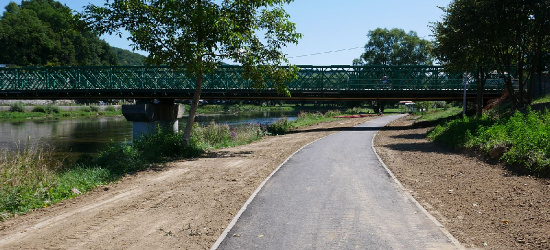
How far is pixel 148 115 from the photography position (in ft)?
109

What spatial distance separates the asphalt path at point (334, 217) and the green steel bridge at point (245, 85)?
24.1 m

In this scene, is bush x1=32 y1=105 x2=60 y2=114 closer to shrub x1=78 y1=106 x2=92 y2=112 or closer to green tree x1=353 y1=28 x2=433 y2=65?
shrub x1=78 y1=106 x2=92 y2=112

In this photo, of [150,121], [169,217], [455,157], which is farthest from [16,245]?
[150,121]

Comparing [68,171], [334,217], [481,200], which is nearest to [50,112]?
[68,171]

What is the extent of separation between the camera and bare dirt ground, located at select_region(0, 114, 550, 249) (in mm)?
6844

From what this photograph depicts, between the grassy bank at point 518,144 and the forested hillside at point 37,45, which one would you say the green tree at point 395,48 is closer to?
the forested hillside at point 37,45

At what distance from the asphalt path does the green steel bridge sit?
24.1m

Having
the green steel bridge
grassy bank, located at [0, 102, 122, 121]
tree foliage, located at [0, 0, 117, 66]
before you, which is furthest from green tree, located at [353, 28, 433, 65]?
tree foliage, located at [0, 0, 117, 66]

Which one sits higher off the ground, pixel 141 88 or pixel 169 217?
pixel 141 88

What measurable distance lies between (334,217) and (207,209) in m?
2.63

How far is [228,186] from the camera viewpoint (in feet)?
37.8

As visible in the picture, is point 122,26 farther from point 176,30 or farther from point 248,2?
point 248,2

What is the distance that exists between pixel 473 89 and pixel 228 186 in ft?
105

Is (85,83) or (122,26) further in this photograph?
(85,83)
